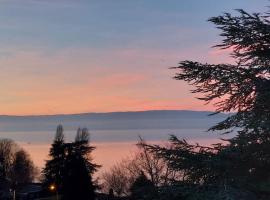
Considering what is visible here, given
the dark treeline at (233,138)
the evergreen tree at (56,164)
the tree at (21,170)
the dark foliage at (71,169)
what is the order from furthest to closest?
1. the tree at (21,170)
2. the evergreen tree at (56,164)
3. the dark foliage at (71,169)
4. the dark treeline at (233,138)

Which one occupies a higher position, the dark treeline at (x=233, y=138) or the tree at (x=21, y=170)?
the tree at (x=21, y=170)

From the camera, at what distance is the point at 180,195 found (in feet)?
25.4

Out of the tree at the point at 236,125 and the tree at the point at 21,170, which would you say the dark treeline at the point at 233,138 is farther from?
the tree at the point at 21,170

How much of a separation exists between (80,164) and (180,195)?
25934 millimetres

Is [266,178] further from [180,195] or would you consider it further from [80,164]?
[80,164]

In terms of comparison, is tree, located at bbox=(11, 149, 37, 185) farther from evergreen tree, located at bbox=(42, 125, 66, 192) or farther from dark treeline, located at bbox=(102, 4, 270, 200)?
dark treeline, located at bbox=(102, 4, 270, 200)

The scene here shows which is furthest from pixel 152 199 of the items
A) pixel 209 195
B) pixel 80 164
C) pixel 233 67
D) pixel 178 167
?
pixel 80 164

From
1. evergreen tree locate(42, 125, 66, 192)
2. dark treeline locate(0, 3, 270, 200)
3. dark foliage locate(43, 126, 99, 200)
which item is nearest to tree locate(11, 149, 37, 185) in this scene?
dark foliage locate(43, 126, 99, 200)

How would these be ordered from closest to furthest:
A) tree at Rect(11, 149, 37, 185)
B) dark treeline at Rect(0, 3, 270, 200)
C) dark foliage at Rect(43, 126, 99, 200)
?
1. dark treeline at Rect(0, 3, 270, 200)
2. dark foliage at Rect(43, 126, 99, 200)
3. tree at Rect(11, 149, 37, 185)

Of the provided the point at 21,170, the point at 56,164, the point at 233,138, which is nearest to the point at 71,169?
the point at 56,164

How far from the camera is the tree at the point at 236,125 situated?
7.88m

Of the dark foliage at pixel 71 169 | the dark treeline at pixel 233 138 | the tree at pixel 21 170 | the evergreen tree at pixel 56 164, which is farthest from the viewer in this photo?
the tree at pixel 21 170

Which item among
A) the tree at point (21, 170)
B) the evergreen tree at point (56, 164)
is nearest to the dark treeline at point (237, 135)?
the evergreen tree at point (56, 164)

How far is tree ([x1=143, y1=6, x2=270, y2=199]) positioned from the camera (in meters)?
7.88
